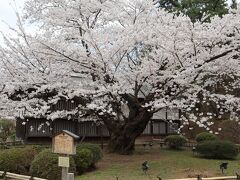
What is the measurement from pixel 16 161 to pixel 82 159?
217cm

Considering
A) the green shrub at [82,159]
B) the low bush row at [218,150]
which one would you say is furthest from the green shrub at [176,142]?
the green shrub at [82,159]

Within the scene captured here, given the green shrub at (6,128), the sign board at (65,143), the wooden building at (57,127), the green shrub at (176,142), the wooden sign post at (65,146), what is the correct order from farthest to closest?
the green shrub at (6,128) → the wooden building at (57,127) → the green shrub at (176,142) → the sign board at (65,143) → the wooden sign post at (65,146)

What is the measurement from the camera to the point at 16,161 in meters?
13.0

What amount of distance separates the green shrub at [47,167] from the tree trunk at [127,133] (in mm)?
5347

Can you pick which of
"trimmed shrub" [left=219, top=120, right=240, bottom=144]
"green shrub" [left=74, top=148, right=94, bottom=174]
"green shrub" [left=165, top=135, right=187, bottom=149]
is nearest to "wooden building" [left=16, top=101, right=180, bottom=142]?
"green shrub" [left=165, top=135, right=187, bottom=149]

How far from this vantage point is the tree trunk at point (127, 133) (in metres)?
16.9

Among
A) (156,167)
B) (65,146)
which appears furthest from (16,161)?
(156,167)

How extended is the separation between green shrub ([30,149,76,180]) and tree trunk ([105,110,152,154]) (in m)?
5.35

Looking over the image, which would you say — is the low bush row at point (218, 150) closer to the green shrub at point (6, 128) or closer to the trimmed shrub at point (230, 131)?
the trimmed shrub at point (230, 131)

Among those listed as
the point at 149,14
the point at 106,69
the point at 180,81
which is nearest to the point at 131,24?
the point at 149,14

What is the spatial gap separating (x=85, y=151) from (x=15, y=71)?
15.6 feet

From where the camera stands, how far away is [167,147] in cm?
2220

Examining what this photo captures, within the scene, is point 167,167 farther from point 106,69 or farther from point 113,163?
point 106,69

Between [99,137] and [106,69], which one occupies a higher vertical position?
[106,69]
